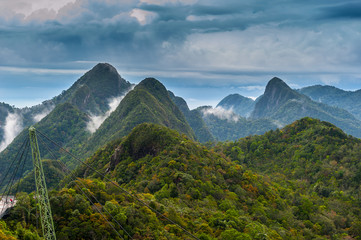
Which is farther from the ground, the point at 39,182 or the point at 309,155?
the point at 39,182

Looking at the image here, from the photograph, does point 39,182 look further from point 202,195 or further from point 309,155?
point 309,155

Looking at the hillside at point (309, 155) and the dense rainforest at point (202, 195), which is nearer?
the dense rainforest at point (202, 195)

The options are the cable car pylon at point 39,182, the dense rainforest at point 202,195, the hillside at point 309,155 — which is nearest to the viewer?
the cable car pylon at point 39,182

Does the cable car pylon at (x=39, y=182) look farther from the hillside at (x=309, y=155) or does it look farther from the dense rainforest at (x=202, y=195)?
the hillside at (x=309, y=155)

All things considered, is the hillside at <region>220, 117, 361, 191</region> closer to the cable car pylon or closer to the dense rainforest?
the dense rainforest

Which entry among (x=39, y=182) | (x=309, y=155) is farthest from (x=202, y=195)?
(x=309, y=155)

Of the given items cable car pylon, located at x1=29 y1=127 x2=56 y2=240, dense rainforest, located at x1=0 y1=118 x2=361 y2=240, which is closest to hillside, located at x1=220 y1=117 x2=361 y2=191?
dense rainforest, located at x1=0 y1=118 x2=361 y2=240

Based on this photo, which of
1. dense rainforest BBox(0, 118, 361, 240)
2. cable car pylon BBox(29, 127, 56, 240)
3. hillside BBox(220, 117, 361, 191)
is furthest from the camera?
hillside BBox(220, 117, 361, 191)

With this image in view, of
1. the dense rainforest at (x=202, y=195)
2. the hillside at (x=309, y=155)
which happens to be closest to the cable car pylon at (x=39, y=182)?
the dense rainforest at (x=202, y=195)

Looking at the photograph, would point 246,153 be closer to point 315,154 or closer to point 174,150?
point 315,154
